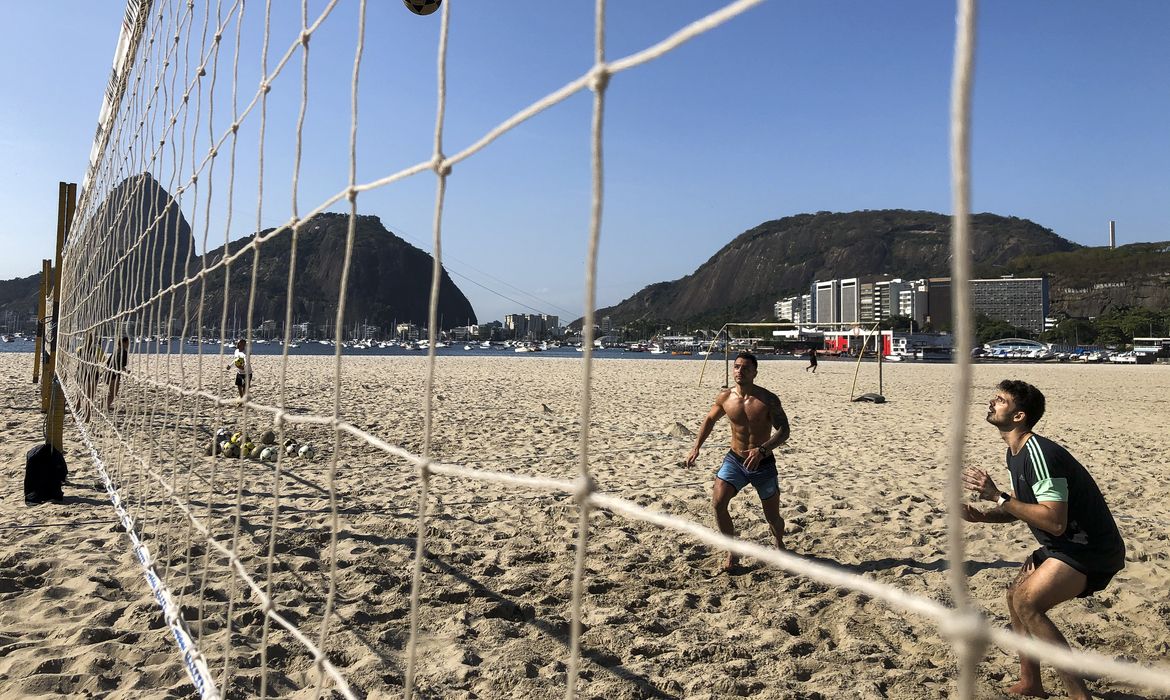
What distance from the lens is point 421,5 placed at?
2408 mm

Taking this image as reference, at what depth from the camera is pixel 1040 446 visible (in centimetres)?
222

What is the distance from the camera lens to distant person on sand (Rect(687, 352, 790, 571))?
3617 millimetres

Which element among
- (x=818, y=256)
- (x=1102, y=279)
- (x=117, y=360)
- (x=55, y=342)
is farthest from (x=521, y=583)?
(x=818, y=256)

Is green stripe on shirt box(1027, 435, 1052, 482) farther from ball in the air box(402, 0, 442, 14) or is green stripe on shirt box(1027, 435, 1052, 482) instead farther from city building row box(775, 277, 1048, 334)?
city building row box(775, 277, 1048, 334)

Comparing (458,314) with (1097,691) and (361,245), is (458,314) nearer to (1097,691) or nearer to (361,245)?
(361,245)

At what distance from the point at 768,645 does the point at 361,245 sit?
2842 inches

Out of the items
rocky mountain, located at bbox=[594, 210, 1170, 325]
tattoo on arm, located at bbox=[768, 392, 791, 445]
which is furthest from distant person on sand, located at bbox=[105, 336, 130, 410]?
rocky mountain, located at bbox=[594, 210, 1170, 325]

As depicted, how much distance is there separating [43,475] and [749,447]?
176 inches

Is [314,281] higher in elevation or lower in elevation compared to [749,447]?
higher

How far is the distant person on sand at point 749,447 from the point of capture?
11.9ft

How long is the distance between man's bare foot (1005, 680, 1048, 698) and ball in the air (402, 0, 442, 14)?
127 inches

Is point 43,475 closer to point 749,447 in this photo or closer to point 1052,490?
point 749,447

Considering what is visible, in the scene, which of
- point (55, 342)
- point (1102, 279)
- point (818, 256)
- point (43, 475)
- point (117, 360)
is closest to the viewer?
point (43, 475)

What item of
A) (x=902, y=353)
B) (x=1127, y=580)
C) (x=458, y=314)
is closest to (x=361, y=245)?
(x=902, y=353)
